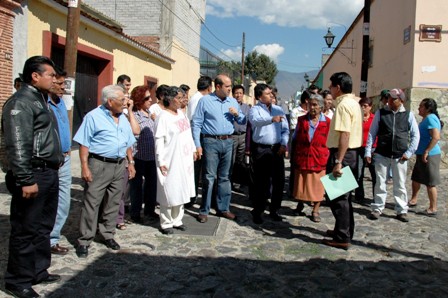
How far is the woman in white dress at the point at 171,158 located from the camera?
504 centimetres

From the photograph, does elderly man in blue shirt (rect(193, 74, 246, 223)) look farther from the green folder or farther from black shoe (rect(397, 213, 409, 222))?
black shoe (rect(397, 213, 409, 222))

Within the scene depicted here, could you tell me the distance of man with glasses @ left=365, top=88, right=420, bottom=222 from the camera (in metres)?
6.01

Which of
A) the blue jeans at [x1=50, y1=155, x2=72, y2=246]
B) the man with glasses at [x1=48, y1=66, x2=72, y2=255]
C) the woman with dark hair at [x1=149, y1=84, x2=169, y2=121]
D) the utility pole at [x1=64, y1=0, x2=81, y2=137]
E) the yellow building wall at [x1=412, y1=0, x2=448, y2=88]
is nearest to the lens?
the man with glasses at [x1=48, y1=66, x2=72, y2=255]

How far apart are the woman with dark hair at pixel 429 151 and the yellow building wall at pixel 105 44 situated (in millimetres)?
7791

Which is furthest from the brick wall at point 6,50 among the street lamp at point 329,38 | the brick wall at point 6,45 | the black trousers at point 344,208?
the street lamp at point 329,38

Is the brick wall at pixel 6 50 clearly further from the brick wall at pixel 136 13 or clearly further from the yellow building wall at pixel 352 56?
the yellow building wall at pixel 352 56

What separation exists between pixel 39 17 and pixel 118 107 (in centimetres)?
607

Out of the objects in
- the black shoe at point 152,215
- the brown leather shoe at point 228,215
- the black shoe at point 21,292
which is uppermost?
the brown leather shoe at point 228,215

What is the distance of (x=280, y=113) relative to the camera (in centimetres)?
587

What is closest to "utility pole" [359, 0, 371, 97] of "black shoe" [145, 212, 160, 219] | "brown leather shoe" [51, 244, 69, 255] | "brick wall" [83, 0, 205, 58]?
"black shoe" [145, 212, 160, 219]

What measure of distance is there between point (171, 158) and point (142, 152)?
0.67 m

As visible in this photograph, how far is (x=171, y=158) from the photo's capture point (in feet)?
16.7

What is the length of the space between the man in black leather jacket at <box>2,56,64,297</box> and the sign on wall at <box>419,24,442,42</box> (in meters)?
10.4

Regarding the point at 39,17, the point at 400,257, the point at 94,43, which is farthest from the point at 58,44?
the point at 400,257
